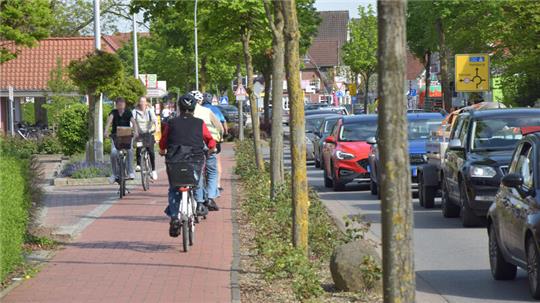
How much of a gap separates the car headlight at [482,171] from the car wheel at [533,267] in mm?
6063

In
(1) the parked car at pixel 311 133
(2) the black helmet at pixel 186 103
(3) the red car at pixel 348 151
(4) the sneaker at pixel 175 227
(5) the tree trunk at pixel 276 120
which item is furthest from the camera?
(1) the parked car at pixel 311 133

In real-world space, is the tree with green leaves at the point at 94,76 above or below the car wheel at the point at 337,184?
above

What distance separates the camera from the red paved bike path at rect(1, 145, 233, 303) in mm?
10258

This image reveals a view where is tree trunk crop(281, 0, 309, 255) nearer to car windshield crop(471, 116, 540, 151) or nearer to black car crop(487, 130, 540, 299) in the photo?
black car crop(487, 130, 540, 299)

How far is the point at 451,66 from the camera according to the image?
7912 centimetres

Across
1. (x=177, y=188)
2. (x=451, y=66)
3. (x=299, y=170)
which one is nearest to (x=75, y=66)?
(x=177, y=188)

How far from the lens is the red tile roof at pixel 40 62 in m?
58.5

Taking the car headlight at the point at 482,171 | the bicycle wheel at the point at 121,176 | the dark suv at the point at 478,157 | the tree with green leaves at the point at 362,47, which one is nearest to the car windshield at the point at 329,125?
the bicycle wheel at the point at 121,176

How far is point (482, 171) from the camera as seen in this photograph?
53.6ft

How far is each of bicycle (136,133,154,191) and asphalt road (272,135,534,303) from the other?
4.18m

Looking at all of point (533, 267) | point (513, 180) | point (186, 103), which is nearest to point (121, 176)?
point (186, 103)

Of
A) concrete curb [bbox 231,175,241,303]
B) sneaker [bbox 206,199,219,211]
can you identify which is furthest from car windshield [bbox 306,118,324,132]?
sneaker [bbox 206,199,219,211]

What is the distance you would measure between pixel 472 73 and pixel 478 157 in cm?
2717

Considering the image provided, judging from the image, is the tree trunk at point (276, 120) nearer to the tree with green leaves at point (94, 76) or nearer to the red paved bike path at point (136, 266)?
the red paved bike path at point (136, 266)
